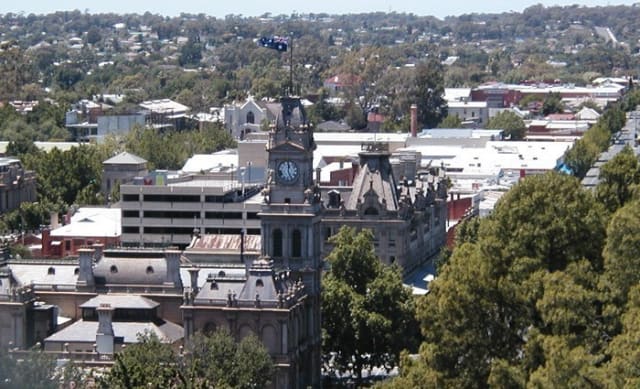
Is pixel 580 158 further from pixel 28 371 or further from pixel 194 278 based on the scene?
pixel 28 371

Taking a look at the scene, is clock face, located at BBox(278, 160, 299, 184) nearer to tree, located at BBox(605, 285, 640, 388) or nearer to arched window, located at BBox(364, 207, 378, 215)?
arched window, located at BBox(364, 207, 378, 215)

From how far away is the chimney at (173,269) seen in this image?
70000mm

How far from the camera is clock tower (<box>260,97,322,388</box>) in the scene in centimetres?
7175

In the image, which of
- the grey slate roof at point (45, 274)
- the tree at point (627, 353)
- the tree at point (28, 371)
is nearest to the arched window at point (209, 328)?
the grey slate roof at point (45, 274)

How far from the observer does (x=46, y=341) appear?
67125 mm

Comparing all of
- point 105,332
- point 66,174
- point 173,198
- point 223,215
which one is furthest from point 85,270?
point 66,174

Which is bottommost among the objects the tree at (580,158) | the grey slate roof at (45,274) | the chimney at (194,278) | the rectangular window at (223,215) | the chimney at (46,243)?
the tree at (580,158)

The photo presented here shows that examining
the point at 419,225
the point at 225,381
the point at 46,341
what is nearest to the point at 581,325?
the point at 225,381

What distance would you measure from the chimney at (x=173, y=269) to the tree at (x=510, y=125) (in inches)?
4638

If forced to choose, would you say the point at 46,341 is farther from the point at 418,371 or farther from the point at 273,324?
the point at 418,371

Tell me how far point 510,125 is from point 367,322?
375ft

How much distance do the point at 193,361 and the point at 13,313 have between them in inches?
342

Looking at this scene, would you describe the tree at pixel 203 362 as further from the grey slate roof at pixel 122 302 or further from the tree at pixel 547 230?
the tree at pixel 547 230

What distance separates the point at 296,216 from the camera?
7275 cm
